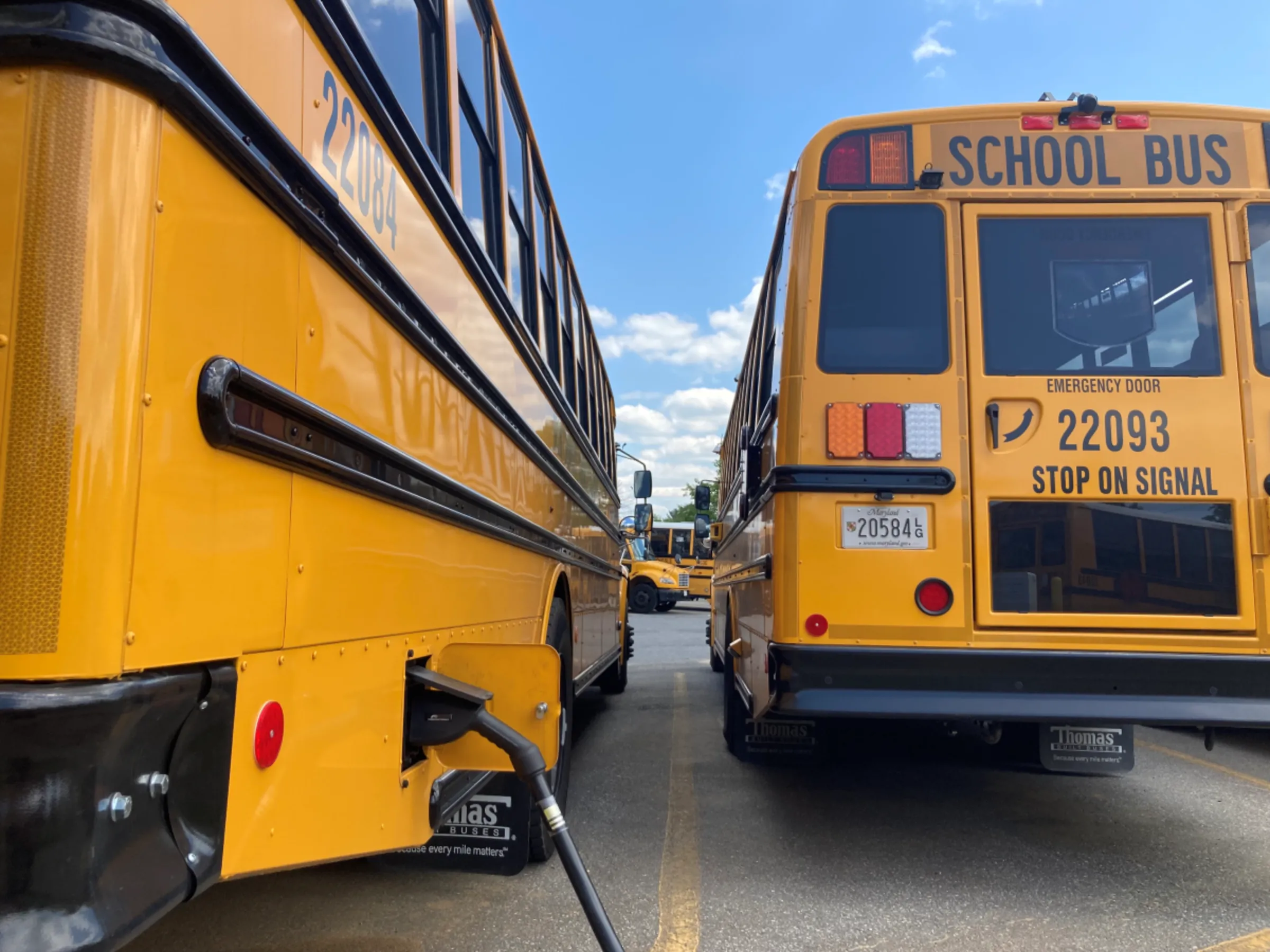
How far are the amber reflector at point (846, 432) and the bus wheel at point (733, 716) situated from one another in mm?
1909

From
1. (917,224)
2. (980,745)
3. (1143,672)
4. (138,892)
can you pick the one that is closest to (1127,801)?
(980,745)

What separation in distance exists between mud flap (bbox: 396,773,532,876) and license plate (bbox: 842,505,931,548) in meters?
1.44

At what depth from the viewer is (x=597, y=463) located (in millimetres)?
6617

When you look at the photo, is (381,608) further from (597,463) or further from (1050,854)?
(597,463)

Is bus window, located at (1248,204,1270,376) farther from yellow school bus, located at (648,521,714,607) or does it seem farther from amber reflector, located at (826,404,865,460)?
yellow school bus, located at (648,521,714,607)

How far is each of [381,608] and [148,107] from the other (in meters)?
1.06

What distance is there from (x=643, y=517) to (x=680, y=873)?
6.21 metres

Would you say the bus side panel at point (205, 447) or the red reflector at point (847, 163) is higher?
the red reflector at point (847, 163)

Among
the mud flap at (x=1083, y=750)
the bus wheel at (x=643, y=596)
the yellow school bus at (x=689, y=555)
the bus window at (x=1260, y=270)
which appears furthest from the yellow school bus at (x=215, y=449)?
the yellow school bus at (x=689, y=555)

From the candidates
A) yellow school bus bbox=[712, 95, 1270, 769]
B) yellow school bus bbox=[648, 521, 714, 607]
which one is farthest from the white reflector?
yellow school bus bbox=[648, 521, 714, 607]

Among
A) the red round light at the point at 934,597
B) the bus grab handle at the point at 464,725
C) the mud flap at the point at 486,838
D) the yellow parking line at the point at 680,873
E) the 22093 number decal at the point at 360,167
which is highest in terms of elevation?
the 22093 number decal at the point at 360,167

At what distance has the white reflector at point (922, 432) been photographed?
3137 mm

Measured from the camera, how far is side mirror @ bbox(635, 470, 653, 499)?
8.94 metres

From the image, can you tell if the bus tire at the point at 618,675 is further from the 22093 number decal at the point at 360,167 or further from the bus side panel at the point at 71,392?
the bus side panel at the point at 71,392
